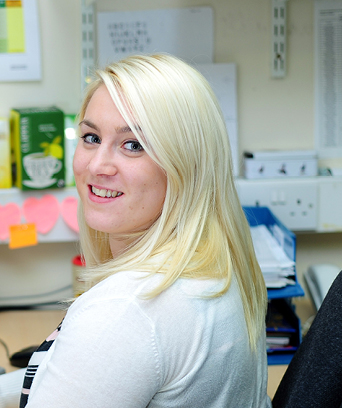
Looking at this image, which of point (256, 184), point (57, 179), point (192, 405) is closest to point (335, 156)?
point (256, 184)

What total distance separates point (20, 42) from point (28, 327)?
2.74 ft

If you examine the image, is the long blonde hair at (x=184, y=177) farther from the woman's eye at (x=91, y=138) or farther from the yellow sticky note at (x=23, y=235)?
the yellow sticky note at (x=23, y=235)

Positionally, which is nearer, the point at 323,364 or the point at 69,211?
the point at 323,364

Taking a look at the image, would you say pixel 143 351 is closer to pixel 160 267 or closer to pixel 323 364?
pixel 160 267

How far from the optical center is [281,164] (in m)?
1.44

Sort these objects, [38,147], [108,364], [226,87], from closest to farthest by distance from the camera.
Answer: [108,364]
[38,147]
[226,87]

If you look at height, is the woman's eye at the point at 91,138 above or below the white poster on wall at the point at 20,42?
below

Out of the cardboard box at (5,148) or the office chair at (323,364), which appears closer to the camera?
the office chair at (323,364)

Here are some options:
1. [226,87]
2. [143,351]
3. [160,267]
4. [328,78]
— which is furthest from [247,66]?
[143,351]

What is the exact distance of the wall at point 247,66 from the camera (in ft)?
4.72

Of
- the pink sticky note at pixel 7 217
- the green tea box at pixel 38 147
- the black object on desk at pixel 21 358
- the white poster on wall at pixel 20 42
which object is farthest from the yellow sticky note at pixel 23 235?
the white poster on wall at pixel 20 42

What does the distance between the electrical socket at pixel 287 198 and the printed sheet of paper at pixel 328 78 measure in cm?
14

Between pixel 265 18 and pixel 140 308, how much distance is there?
3.72ft

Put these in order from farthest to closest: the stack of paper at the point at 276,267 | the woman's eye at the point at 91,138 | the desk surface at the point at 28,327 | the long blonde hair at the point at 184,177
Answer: the desk surface at the point at 28,327 < the stack of paper at the point at 276,267 < the woman's eye at the point at 91,138 < the long blonde hair at the point at 184,177
